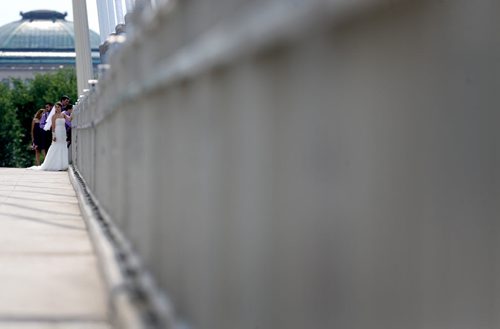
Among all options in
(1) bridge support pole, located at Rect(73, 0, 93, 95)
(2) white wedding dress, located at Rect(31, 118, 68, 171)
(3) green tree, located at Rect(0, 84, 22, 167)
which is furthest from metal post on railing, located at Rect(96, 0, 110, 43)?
(3) green tree, located at Rect(0, 84, 22, 167)

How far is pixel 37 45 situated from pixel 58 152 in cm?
11921

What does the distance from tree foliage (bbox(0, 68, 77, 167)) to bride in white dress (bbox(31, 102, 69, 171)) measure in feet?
139

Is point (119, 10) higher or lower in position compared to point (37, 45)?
lower

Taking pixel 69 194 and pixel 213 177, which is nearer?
pixel 213 177

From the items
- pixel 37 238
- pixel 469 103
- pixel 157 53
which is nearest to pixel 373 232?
pixel 469 103

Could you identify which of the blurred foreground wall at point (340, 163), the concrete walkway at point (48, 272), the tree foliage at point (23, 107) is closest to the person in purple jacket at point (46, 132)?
the concrete walkway at point (48, 272)

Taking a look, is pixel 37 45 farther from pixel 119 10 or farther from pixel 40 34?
pixel 119 10

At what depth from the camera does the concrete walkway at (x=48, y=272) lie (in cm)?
454

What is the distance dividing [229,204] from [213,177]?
0.20 meters

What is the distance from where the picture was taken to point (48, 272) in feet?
19.6

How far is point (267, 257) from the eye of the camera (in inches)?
93.7

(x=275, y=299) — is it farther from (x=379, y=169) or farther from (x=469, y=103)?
(x=469, y=103)

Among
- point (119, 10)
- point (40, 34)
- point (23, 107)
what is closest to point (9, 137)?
point (23, 107)

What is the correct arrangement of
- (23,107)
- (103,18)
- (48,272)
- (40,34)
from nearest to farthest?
(48,272) → (103,18) → (23,107) → (40,34)
